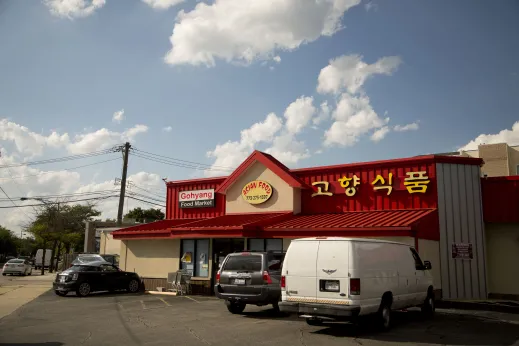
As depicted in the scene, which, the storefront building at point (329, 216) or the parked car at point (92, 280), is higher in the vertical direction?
the storefront building at point (329, 216)

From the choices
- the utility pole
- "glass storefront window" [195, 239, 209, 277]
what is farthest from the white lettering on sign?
the utility pole

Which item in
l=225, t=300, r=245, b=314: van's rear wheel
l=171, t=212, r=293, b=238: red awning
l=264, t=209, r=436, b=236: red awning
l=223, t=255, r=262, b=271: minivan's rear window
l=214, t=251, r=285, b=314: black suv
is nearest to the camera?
l=214, t=251, r=285, b=314: black suv

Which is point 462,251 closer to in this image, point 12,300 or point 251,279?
point 251,279

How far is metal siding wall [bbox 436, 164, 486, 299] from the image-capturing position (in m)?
17.8

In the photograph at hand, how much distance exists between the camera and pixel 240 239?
2114 centimetres

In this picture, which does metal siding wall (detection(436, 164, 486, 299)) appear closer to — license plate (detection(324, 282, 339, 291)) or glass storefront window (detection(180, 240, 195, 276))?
license plate (detection(324, 282, 339, 291))

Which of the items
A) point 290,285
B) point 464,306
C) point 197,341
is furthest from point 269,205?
point 197,341

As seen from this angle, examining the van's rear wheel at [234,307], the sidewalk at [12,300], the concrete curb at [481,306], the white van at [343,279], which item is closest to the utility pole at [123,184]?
the sidewalk at [12,300]

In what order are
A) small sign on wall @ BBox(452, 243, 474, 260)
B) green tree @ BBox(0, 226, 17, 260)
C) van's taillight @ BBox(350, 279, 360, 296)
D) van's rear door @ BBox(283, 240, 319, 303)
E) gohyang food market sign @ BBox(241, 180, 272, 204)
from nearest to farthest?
van's taillight @ BBox(350, 279, 360, 296) → van's rear door @ BBox(283, 240, 319, 303) → small sign on wall @ BBox(452, 243, 474, 260) → gohyang food market sign @ BBox(241, 180, 272, 204) → green tree @ BBox(0, 226, 17, 260)

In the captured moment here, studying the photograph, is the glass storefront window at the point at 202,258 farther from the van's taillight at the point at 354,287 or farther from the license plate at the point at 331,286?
the van's taillight at the point at 354,287

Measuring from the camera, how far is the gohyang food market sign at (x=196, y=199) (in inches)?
973

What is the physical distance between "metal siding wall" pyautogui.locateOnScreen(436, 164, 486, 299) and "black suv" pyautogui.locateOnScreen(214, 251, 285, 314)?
7314 millimetres

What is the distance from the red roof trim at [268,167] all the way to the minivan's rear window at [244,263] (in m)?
7.63

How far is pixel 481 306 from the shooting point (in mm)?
15180
